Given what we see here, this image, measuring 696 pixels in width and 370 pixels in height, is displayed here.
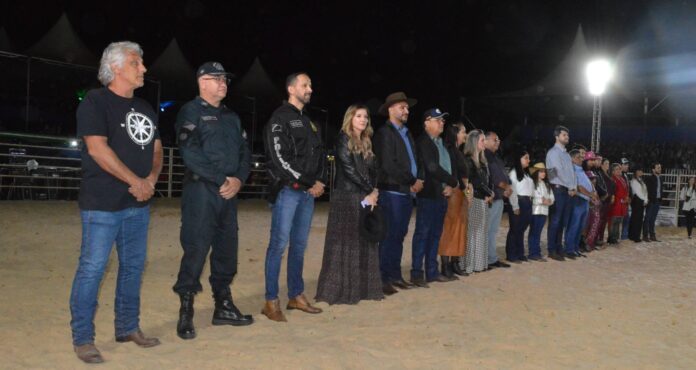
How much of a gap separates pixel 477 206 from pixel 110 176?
508cm

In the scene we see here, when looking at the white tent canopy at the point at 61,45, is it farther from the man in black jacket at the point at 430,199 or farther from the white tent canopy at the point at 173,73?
the man in black jacket at the point at 430,199

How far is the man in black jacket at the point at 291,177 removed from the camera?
15.8 feet

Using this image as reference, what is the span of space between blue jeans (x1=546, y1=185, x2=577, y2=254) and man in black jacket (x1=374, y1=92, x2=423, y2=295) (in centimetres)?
375

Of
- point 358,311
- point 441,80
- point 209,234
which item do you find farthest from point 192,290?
point 441,80

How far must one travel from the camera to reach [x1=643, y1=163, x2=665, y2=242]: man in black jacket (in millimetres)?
13375

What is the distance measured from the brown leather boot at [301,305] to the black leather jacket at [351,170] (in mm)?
1063

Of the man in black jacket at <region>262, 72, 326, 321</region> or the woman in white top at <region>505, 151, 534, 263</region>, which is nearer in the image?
the man in black jacket at <region>262, 72, 326, 321</region>

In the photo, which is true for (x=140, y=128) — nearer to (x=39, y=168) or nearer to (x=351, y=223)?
(x=351, y=223)

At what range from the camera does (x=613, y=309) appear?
5652mm

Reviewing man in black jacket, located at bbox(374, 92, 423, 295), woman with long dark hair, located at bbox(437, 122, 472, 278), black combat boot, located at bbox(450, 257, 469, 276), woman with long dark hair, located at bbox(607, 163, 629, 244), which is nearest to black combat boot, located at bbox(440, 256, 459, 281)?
woman with long dark hair, located at bbox(437, 122, 472, 278)

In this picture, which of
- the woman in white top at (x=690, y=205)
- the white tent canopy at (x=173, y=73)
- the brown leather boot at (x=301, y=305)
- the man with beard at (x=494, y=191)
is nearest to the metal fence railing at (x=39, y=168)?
the white tent canopy at (x=173, y=73)

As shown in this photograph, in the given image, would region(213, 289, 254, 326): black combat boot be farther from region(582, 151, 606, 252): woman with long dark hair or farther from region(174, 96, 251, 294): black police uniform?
region(582, 151, 606, 252): woman with long dark hair

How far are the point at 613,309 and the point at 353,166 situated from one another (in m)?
2.64

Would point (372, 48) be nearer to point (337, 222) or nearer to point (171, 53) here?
point (171, 53)
